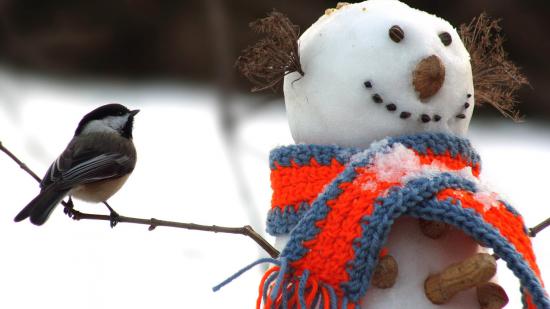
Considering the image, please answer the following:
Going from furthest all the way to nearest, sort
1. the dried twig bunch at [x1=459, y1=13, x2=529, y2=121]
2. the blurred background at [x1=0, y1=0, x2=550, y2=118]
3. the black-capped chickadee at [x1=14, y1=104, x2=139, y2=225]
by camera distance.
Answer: the blurred background at [x1=0, y1=0, x2=550, y2=118]
the black-capped chickadee at [x1=14, y1=104, x2=139, y2=225]
the dried twig bunch at [x1=459, y1=13, x2=529, y2=121]

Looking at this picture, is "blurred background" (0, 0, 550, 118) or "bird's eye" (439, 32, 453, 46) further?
"blurred background" (0, 0, 550, 118)

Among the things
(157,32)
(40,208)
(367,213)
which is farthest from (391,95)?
(157,32)

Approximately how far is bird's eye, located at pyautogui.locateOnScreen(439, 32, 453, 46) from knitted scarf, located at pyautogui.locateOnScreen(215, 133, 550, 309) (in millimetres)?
93

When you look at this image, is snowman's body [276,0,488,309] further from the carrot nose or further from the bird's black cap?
the bird's black cap

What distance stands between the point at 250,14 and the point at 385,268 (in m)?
1.79

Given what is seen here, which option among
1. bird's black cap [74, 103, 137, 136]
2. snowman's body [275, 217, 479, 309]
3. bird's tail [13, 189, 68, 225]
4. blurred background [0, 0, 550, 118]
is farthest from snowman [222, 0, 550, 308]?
blurred background [0, 0, 550, 118]

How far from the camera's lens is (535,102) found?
106 inches

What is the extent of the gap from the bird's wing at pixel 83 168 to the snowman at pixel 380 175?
0.30 metres

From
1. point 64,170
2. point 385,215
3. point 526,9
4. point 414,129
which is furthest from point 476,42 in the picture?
point 526,9

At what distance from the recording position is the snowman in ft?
2.60

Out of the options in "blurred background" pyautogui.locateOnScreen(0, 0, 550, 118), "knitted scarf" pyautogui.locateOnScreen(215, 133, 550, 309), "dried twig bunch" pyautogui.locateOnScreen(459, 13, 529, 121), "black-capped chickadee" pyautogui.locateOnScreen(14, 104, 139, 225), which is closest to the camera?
"knitted scarf" pyautogui.locateOnScreen(215, 133, 550, 309)

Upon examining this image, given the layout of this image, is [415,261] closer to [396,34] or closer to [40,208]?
[396,34]

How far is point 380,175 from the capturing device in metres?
0.81

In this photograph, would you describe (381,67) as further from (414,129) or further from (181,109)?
(181,109)
